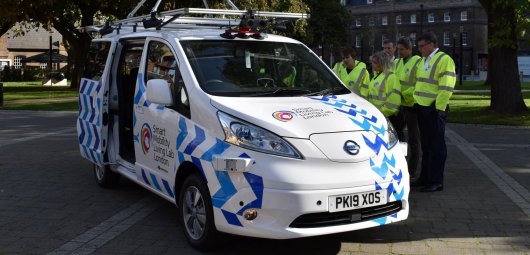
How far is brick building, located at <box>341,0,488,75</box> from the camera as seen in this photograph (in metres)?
86.4

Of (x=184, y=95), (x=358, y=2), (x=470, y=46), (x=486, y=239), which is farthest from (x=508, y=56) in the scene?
(x=358, y=2)

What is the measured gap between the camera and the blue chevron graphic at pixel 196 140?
15.7 ft

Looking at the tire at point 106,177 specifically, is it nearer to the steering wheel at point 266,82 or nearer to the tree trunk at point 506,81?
the steering wheel at point 266,82

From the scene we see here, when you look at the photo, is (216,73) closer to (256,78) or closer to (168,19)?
(256,78)

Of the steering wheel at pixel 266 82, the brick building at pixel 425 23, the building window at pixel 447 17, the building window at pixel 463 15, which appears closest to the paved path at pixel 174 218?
the steering wheel at pixel 266 82

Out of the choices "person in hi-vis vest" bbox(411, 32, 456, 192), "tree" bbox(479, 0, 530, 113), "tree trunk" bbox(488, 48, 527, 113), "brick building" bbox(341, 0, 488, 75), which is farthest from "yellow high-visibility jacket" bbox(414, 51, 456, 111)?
"brick building" bbox(341, 0, 488, 75)

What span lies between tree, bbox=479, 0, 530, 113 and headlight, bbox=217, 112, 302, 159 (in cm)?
1260

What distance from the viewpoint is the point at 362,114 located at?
4957mm

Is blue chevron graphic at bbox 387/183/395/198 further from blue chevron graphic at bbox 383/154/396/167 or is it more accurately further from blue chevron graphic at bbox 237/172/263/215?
blue chevron graphic at bbox 237/172/263/215

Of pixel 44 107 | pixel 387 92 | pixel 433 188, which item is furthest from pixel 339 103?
pixel 44 107

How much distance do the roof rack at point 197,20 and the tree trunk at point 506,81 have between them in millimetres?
11512

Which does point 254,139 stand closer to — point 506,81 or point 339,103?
point 339,103

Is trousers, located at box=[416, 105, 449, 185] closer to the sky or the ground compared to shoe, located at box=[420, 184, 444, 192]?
closer to the sky

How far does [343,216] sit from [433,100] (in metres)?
2.93
